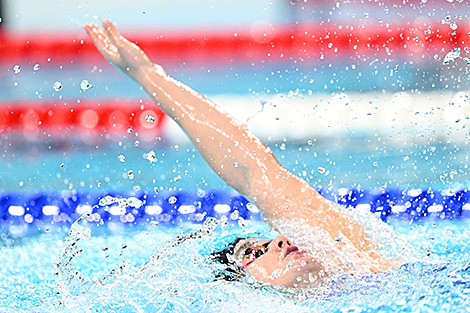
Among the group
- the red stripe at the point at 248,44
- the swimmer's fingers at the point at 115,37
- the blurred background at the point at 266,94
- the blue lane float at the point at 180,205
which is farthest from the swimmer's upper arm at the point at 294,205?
the red stripe at the point at 248,44

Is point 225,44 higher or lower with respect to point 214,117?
higher

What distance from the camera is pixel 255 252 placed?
154 cm

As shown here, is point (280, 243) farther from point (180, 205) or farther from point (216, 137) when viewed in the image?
point (180, 205)

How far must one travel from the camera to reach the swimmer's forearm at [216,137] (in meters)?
1.48

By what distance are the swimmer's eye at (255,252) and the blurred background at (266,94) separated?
2.11ft

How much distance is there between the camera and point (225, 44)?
154 inches

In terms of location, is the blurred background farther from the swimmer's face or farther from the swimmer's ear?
the swimmer's face

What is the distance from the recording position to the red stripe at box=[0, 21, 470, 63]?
3.81 metres

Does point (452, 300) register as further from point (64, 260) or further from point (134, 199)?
point (134, 199)

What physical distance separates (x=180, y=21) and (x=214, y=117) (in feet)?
14.1

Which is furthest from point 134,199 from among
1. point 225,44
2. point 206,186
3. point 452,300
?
point 225,44

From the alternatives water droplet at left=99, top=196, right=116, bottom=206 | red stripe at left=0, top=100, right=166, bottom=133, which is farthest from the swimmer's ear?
red stripe at left=0, top=100, right=166, bottom=133

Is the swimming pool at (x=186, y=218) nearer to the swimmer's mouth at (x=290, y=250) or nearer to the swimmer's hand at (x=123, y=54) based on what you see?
the swimmer's mouth at (x=290, y=250)

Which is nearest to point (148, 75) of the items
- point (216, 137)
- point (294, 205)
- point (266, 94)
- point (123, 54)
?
point (123, 54)
